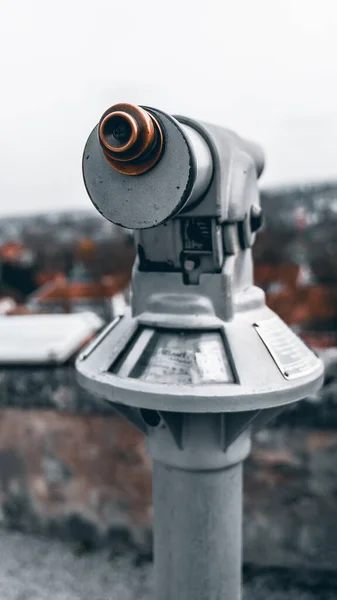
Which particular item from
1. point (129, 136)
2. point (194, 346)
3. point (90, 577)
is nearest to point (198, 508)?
point (194, 346)

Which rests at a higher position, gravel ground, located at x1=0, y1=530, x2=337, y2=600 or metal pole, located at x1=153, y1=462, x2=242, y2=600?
metal pole, located at x1=153, y1=462, x2=242, y2=600

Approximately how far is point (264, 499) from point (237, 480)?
1439mm

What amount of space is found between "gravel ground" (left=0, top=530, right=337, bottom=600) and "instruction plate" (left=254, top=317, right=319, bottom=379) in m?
1.90

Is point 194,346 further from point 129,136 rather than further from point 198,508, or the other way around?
point 129,136

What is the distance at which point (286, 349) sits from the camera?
1858 millimetres

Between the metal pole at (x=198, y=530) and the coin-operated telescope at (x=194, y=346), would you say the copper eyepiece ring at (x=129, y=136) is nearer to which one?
the coin-operated telescope at (x=194, y=346)

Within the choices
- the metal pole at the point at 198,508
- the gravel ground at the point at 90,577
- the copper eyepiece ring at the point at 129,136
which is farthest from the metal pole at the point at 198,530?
the gravel ground at the point at 90,577

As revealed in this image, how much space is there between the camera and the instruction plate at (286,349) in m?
1.78

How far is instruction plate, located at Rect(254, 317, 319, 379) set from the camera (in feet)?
→ 5.84

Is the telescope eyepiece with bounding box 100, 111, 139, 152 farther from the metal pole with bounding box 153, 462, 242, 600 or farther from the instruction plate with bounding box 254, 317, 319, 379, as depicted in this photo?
the metal pole with bounding box 153, 462, 242, 600

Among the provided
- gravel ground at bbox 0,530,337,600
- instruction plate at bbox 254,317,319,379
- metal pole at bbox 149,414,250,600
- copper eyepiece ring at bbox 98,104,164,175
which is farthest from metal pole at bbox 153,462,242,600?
gravel ground at bbox 0,530,337,600

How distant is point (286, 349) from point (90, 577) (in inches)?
92.8

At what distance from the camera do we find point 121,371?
70.9 inches

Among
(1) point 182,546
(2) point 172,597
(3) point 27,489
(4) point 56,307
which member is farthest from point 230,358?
(4) point 56,307
